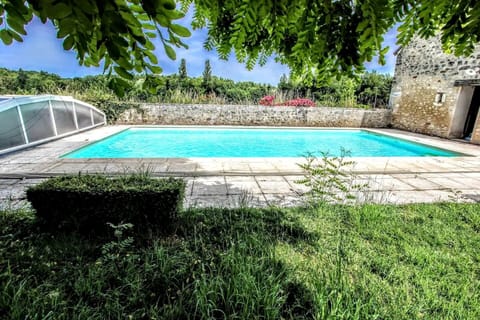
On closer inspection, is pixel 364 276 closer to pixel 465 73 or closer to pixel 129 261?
pixel 129 261

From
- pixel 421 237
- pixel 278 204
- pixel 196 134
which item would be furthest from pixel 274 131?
pixel 421 237

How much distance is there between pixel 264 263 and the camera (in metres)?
2.00

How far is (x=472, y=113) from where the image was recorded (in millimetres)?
9773

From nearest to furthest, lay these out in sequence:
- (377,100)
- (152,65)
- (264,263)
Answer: (152,65) < (264,263) < (377,100)

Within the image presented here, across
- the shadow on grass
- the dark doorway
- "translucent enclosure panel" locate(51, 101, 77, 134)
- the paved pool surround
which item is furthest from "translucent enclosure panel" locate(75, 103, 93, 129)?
the dark doorway

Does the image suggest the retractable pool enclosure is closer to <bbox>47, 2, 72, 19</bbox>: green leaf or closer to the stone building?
<bbox>47, 2, 72, 19</bbox>: green leaf

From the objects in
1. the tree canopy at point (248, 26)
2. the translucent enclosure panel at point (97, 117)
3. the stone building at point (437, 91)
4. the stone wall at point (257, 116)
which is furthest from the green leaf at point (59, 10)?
the stone building at point (437, 91)

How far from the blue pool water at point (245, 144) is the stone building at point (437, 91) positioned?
2133 millimetres

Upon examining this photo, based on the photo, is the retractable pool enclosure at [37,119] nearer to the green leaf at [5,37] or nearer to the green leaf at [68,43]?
the green leaf at [5,37]

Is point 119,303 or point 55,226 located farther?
point 55,226

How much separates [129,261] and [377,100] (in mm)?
18730

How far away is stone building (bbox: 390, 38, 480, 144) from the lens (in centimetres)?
901

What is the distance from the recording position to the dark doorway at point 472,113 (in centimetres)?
961

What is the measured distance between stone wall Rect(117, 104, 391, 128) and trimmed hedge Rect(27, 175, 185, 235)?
383 inches
